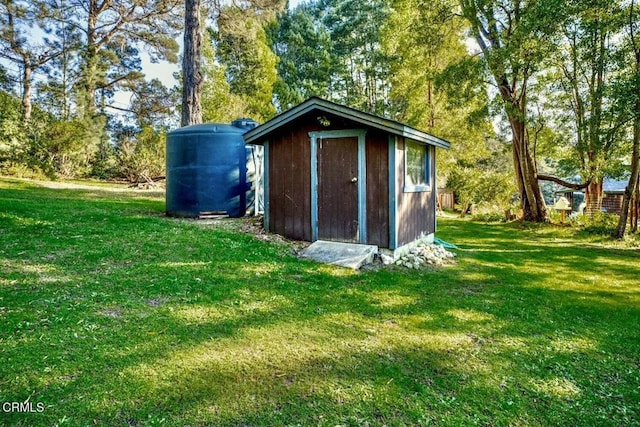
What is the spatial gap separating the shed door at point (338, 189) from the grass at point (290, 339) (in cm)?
105

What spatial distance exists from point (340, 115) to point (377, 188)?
1.26m

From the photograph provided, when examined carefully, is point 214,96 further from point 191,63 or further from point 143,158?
point 191,63

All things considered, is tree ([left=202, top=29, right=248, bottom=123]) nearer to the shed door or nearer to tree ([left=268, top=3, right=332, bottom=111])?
tree ([left=268, top=3, right=332, bottom=111])

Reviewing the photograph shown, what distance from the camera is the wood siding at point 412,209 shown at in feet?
19.0

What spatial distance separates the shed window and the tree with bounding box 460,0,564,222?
4.35 meters

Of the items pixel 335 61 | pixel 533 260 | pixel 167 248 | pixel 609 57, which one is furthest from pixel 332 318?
pixel 335 61

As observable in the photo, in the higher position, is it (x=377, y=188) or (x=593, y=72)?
(x=593, y=72)

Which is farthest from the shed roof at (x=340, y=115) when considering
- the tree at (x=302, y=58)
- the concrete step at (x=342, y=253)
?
the tree at (x=302, y=58)

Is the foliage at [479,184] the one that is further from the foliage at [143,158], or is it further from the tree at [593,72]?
the foliage at [143,158]

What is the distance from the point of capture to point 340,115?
572 centimetres

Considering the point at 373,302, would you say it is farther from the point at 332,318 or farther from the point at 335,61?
the point at 335,61

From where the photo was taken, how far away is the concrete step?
5250 mm

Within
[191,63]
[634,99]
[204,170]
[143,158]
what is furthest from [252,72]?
[634,99]

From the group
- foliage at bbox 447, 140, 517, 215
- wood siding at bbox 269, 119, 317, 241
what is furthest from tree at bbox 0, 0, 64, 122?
foliage at bbox 447, 140, 517, 215
